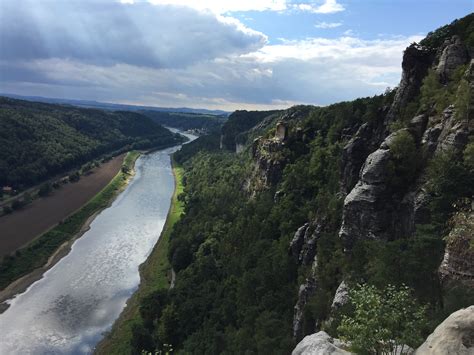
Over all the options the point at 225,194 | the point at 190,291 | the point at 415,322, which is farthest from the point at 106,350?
the point at 225,194

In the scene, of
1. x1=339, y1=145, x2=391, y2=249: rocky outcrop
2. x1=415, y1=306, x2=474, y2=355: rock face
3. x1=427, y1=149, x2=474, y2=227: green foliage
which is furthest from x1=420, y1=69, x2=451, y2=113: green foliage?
x1=415, y1=306, x2=474, y2=355: rock face

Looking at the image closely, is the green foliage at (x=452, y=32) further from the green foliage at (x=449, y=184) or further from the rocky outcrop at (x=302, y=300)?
the rocky outcrop at (x=302, y=300)

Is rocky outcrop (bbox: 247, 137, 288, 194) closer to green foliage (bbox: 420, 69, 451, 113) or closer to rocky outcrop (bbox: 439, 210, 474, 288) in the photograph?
green foliage (bbox: 420, 69, 451, 113)

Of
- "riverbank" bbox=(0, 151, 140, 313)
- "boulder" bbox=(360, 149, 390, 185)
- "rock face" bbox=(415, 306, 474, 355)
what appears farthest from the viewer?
"riverbank" bbox=(0, 151, 140, 313)

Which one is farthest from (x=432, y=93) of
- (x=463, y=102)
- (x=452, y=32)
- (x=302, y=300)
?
(x=302, y=300)

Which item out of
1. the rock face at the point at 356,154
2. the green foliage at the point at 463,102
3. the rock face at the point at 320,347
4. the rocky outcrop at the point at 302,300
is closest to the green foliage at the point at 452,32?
the rock face at the point at 356,154

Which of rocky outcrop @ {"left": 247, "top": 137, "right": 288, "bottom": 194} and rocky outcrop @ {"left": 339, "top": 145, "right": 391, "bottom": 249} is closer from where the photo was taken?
rocky outcrop @ {"left": 339, "top": 145, "right": 391, "bottom": 249}

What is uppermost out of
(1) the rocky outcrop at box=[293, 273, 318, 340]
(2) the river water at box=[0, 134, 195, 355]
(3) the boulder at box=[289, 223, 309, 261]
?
(3) the boulder at box=[289, 223, 309, 261]
